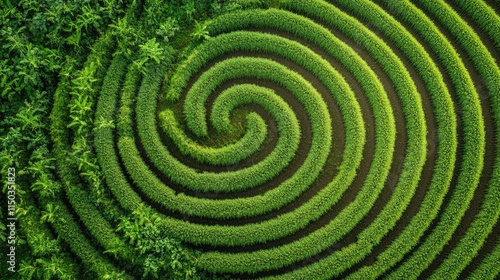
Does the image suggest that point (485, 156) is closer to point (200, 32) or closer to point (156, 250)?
point (200, 32)

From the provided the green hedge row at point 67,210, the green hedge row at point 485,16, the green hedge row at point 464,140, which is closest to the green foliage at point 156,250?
the green hedge row at point 67,210

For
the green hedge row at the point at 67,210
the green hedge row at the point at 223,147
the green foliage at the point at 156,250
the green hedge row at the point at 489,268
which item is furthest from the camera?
the green hedge row at the point at 223,147

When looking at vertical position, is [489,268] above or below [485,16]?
below

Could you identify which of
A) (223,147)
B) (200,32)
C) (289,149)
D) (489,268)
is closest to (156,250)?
(223,147)

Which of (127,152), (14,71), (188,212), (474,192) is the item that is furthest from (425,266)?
(14,71)

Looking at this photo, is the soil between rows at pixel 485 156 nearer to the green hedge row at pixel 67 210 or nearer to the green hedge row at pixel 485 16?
the green hedge row at pixel 485 16

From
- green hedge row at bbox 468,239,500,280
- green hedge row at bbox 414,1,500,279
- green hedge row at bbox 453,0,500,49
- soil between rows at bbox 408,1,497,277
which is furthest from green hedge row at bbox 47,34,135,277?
Answer: green hedge row at bbox 453,0,500,49

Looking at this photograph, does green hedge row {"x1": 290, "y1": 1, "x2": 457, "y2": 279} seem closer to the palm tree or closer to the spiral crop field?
the spiral crop field

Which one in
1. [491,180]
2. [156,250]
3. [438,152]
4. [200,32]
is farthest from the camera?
[200,32]
